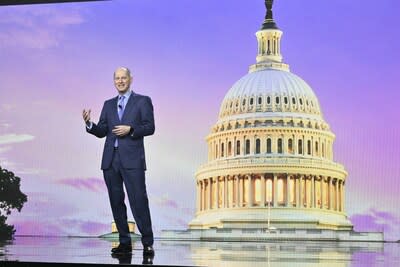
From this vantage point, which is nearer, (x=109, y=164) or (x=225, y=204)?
(x=109, y=164)

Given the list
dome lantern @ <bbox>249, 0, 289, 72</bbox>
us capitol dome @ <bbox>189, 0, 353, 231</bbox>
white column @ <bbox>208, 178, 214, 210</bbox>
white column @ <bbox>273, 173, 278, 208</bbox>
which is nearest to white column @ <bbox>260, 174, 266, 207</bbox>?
us capitol dome @ <bbox>189, 0, 353, 231</bbox>

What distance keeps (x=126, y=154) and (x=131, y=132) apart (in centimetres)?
35

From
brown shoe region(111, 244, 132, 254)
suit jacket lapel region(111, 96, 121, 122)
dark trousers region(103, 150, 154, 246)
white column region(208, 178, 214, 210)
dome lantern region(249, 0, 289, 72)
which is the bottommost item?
brown shoe region(111, 244, 132, 254)

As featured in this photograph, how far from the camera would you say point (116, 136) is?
451 inches

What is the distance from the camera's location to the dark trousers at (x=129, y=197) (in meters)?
11.2

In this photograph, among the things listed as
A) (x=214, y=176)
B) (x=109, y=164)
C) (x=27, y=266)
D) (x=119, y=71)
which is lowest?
(x=27, y=266)

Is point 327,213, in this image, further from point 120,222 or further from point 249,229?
point 120,222

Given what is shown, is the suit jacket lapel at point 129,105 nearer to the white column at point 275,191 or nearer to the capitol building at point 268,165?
the capitol building at point 268,165

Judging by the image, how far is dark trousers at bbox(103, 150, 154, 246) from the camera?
1116 cm

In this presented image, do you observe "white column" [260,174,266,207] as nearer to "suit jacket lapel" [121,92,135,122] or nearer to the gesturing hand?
"suit jacket lapel" [121,92,135,122]

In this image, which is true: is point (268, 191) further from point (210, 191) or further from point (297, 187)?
point (210, 191)

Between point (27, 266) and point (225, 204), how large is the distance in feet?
94.6

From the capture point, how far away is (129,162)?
1136 cm

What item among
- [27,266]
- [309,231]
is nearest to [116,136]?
[27,266]
